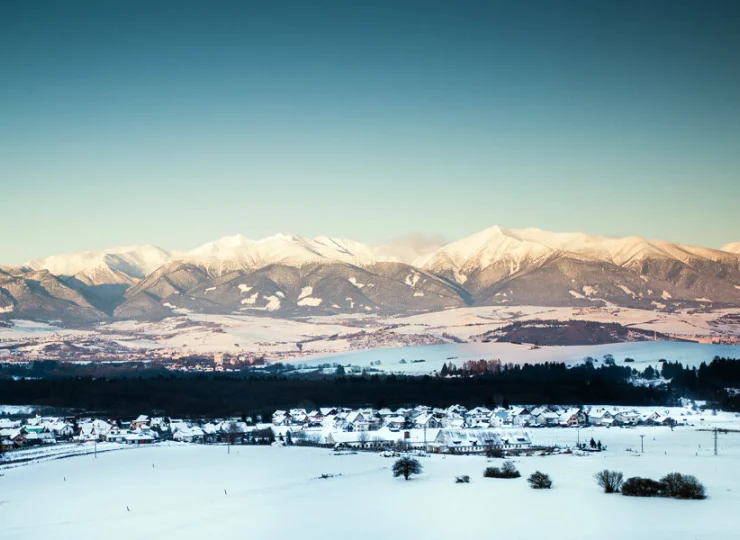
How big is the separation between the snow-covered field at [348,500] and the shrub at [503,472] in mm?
829

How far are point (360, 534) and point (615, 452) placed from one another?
26.4m

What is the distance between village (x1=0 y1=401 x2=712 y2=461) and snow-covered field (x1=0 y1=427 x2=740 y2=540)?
27.3 feet

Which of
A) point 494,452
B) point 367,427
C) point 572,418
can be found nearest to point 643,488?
point 494,452

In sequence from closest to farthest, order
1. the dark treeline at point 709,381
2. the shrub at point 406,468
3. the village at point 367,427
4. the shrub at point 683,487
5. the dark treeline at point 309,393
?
the shrub at point 683,487 < the shrub at point 406,468 < the village at point 367,427 < the dark treeline at point 309,393 < the dark treeline at point 709,381

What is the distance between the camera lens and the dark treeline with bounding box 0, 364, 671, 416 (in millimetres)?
84188

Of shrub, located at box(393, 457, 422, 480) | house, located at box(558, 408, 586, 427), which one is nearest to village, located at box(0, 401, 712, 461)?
house, located at box(558, 408, 586, 427)

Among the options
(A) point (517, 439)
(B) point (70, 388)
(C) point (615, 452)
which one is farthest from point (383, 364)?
(C) point (615, 452)

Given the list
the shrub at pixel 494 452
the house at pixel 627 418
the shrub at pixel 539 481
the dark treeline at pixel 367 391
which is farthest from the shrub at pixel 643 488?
the dark treeline at pixel 367 391

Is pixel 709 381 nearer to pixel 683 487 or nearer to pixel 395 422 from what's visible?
pixel 395 422

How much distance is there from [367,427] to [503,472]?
29.0 meters

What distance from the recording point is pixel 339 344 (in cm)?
17512

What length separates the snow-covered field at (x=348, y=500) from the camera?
92.3 ft

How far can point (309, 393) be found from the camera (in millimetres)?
90500

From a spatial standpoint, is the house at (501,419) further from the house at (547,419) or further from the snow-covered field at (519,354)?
the snow-covered field at (519,354)
